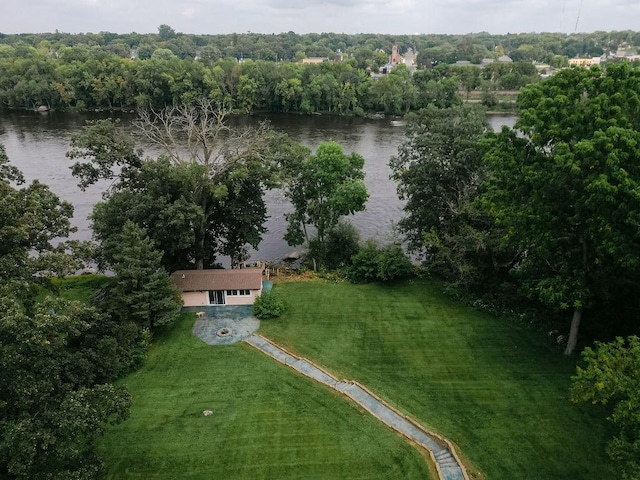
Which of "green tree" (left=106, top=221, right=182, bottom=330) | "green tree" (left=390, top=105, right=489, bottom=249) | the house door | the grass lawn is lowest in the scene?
the grass lawn

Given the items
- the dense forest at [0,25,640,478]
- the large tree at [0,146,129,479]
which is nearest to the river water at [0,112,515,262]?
the dense forest at [0,25,640,478]

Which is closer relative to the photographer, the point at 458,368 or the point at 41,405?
the point at 41,405

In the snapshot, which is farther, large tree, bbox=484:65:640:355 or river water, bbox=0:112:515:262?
river water, bbox=0:112:515:262

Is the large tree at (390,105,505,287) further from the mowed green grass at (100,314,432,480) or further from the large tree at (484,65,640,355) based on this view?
the mowed green grass at (100,314,432,480)

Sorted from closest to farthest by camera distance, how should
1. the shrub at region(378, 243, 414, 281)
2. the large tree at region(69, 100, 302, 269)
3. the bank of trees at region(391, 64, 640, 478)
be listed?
1. the bank of trees at region(391, 64, 640, 478)
2. the large tree at region(69, 100, 302, 269)
3. the shrub at region(378, 243, 414, 281)

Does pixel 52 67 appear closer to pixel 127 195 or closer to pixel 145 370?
pixel 127 195

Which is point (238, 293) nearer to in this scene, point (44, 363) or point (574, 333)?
point (44, 363)

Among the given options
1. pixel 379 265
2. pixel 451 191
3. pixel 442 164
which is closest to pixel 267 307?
pixel 379 265

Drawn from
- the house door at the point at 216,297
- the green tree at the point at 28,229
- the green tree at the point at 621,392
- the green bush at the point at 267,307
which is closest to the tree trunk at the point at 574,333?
the green tree at the point at 621,392
